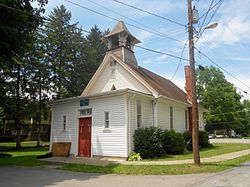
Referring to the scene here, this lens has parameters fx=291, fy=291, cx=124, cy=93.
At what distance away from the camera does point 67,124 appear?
2038cm

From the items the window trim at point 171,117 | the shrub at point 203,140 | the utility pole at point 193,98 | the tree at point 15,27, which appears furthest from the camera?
the shrub at point 203,140

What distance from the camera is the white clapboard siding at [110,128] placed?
17.1m

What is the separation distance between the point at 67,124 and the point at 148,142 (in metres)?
6.35

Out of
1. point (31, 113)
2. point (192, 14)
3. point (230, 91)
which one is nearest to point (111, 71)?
point (192, 14)

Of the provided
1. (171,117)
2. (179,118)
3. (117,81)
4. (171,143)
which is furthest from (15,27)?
(179,118)

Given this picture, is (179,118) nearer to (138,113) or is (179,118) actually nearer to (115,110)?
(138,113)

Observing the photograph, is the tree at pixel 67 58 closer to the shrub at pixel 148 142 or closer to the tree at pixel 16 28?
the tree at pixel 16 28

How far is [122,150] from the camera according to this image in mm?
16906

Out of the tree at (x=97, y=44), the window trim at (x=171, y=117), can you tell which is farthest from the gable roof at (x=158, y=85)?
the tree at (x=97, y=44)

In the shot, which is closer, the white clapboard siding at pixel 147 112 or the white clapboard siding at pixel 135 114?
the white clapboard siding at pixel 135 114

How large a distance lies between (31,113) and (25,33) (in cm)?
1971

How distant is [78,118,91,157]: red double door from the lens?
18.9m

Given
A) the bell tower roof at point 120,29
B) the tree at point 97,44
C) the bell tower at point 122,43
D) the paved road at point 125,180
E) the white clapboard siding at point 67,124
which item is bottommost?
the paved road at point 125,180

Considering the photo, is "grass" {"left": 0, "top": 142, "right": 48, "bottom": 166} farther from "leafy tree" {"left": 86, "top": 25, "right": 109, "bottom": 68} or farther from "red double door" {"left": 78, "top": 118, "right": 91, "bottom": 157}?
"leafy tree" {"left": 86, "top": 25, "right": 109, "bottom": 68}
